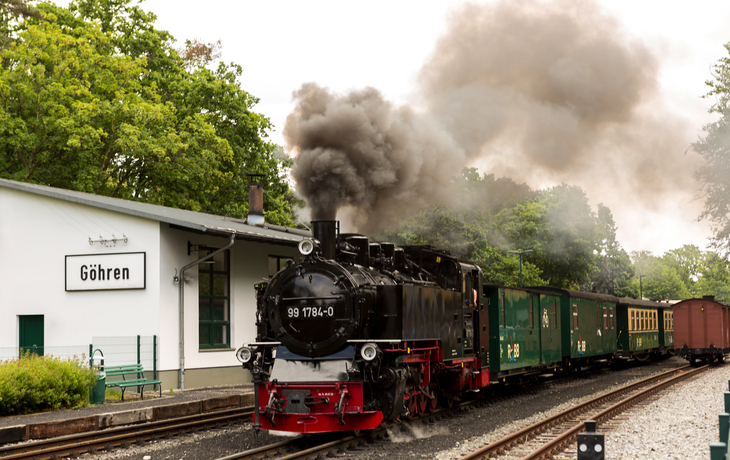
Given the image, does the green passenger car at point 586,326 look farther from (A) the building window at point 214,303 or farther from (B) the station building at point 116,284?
(A) the building window at point 214,303

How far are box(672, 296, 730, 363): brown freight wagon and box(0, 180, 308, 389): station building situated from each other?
16430 mm

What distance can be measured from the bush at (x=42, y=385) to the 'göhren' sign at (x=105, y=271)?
10.2 ft

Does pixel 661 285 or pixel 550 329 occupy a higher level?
pixel 661 285

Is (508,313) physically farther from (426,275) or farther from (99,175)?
(99,175)

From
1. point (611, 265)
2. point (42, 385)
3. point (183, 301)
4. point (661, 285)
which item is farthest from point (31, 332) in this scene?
point (661, 285)

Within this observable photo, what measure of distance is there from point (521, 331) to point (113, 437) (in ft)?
32.4

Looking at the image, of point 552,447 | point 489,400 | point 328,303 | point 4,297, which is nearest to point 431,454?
point 552,447

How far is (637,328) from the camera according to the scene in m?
28.0

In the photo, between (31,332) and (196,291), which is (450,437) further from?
(31,332)

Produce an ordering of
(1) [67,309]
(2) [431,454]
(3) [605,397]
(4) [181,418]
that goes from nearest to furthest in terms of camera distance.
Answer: (2) [431,454], (4) [181,418], (3) [605,397], (1) [67,309]

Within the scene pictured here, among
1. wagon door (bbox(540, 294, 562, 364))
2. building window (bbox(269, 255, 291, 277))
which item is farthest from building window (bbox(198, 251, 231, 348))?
wagon door (bbox(540, 294, 562, 364))

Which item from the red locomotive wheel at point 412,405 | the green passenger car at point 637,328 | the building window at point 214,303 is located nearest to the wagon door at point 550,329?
the green passenger car at point 637,328

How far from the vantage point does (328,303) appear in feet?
32.1

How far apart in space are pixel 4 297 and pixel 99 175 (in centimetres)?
1059
